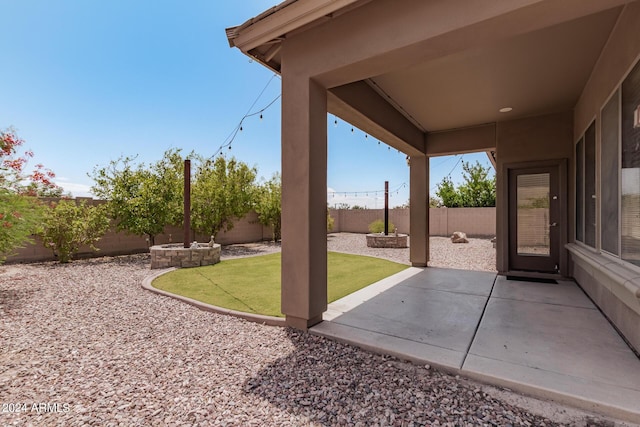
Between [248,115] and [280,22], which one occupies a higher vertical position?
[280,22]

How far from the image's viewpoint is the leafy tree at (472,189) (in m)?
20.6

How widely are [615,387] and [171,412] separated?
3.09 metres

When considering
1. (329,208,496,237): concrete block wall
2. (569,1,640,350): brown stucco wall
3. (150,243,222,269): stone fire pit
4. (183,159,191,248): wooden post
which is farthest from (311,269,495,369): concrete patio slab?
(329,208,496,237): concrete block wall

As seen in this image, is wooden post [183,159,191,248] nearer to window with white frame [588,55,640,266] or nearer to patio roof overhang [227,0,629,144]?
patio roof overhang [227,0,629,144]

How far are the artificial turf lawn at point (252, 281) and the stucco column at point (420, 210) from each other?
1.62 ft

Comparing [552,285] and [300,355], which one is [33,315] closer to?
[300,355]

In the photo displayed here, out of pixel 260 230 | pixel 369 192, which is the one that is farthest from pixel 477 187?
pixel 260 230

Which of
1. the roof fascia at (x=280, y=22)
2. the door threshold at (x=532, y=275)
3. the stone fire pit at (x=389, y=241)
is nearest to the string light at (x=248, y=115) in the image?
the roof fascia at (x=280, y=22)

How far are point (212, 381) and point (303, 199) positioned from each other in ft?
6.22

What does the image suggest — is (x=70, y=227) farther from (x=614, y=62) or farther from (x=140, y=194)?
(x=614, y=62)

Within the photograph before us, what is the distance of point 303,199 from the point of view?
10.5 feet

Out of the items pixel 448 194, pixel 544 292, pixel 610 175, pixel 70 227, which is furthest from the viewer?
pixel 448 194

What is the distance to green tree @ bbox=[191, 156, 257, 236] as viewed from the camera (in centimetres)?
1033

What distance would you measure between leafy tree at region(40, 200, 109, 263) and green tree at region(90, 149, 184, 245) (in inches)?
21.2
